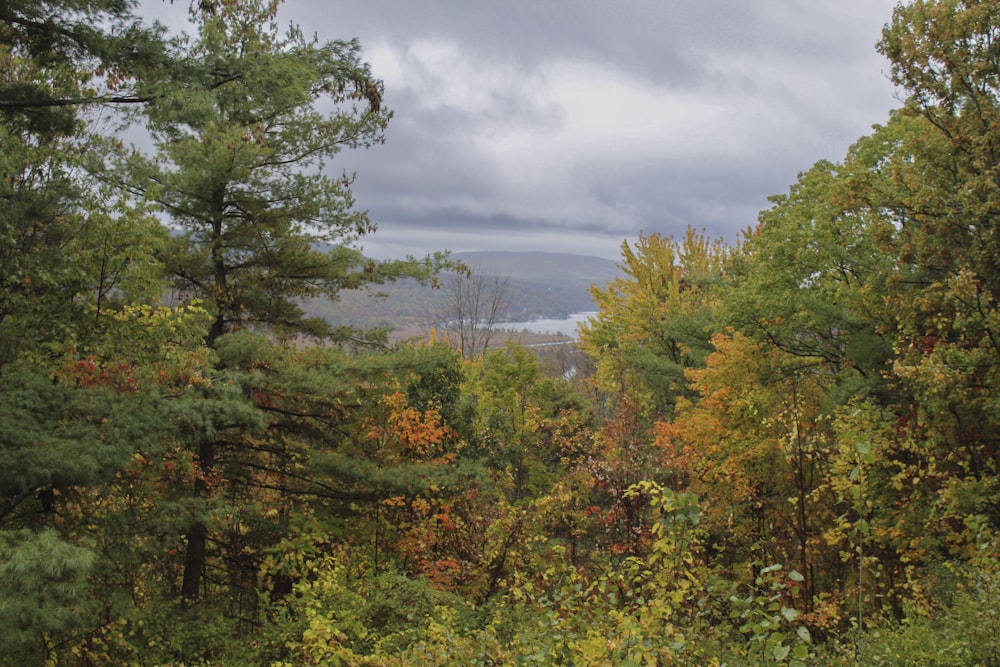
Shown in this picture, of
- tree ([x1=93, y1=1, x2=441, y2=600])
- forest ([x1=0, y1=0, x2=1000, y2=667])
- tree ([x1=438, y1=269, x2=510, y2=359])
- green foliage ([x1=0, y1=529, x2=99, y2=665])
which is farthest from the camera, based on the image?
tree ([x1=438, y1=269, x2=510, y2=359])

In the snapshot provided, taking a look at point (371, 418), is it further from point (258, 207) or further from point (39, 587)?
point (39, 587)

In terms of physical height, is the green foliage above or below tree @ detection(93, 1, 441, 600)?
below

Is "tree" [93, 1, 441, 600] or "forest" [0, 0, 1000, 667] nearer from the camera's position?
"forest" [0, 0, 1000, 667]

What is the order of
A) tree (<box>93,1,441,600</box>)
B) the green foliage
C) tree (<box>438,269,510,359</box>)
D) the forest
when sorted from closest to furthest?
the green foliage, the forest, tree (<box>93,1,441,600</box>), tree (<box>438,269,510,359</box>)

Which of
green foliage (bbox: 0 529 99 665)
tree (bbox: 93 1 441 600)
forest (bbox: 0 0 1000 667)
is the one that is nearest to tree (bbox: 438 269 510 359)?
forest (bbox: 0 0 1000 667)

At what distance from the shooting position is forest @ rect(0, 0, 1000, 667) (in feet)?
18.5

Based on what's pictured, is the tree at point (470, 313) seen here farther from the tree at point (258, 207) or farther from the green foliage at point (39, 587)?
the green foliage at point (39, 587)

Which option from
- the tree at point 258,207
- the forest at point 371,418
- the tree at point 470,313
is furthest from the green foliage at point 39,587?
the tree at point 470,313

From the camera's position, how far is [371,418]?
1238 cm

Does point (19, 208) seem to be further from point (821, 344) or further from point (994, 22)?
point (821, 344)

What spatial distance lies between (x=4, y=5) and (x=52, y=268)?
7.57ft

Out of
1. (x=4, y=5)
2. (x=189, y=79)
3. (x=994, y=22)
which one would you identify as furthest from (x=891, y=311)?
(x=4, y=5)

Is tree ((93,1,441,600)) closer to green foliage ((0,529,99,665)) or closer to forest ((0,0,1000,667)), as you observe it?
Result: forest ((0,0,1000,667))

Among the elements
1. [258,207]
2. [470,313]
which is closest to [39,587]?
[258,207]
